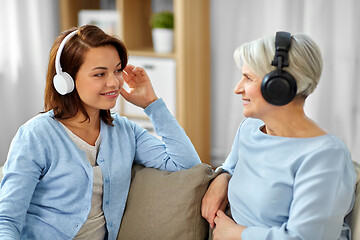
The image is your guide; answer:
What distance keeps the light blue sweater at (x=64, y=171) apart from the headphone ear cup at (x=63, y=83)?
114 mm

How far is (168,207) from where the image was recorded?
5.18 ft

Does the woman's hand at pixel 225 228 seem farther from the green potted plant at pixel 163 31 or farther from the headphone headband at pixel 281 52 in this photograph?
the green potted plant at pixel 163 31

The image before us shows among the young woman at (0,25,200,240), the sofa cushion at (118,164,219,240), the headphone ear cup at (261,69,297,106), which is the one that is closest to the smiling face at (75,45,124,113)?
the young woman at (0,25,200,240)

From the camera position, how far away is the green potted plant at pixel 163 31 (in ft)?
10.8

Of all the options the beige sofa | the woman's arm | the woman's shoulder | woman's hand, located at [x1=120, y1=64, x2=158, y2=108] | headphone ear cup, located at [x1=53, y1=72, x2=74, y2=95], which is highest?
headphone ear cup, located at [x1=53, y1=72, x2=74, y2=95]

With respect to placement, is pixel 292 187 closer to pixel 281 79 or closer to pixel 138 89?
pixel 281 79

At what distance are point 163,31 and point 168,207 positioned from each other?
192 cm

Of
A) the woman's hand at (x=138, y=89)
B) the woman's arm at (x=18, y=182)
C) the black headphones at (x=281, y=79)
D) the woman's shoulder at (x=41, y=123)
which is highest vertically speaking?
the black headphones at (x=281, y=79)

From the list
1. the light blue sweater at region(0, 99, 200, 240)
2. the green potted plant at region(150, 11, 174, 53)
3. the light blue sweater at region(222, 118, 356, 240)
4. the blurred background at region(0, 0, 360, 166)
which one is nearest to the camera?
the light blue sweater at region(222, 118, 356, 240)

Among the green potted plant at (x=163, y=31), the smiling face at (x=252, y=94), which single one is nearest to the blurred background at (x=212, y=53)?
the green potted plant at (x=163, y=31)

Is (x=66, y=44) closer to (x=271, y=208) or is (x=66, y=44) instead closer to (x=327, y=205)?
(x=271, y=208)

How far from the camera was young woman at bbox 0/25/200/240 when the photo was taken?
1477 millimetres

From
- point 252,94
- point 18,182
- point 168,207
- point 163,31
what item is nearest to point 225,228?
point 168,207

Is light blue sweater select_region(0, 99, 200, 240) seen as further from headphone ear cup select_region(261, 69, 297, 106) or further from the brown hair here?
headphone ear cup select_region(261, 69, 297, 106)
